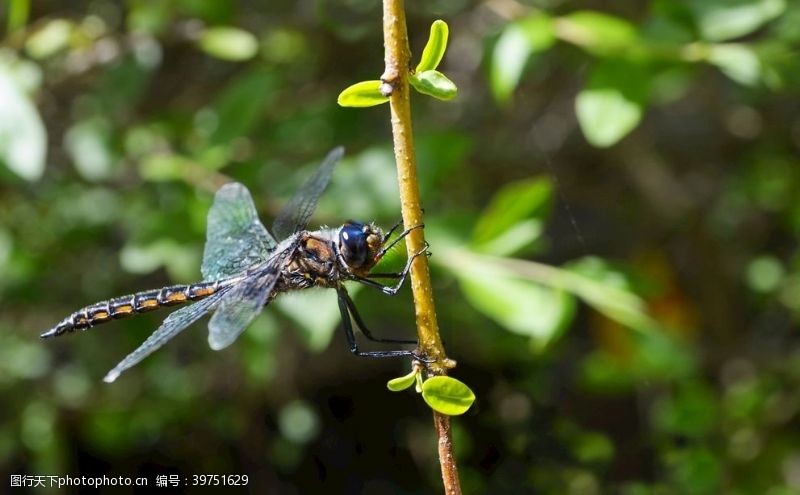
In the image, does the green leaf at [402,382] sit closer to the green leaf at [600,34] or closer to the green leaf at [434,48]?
the green leaf at [434,48]

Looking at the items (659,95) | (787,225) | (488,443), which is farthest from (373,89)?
(787,225)

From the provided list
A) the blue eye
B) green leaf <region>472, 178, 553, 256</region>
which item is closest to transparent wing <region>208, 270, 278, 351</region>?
the blue eye

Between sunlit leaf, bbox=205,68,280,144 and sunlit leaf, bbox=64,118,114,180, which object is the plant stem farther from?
sunlit leaf, bbox=64,118,114,180

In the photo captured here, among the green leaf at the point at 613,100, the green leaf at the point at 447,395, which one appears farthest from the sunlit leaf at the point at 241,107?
the green leaf at the point at 447,395

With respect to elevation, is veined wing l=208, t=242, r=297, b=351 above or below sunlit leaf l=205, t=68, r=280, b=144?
below

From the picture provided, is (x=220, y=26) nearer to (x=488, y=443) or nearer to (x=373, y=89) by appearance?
(x=488, y=443)
